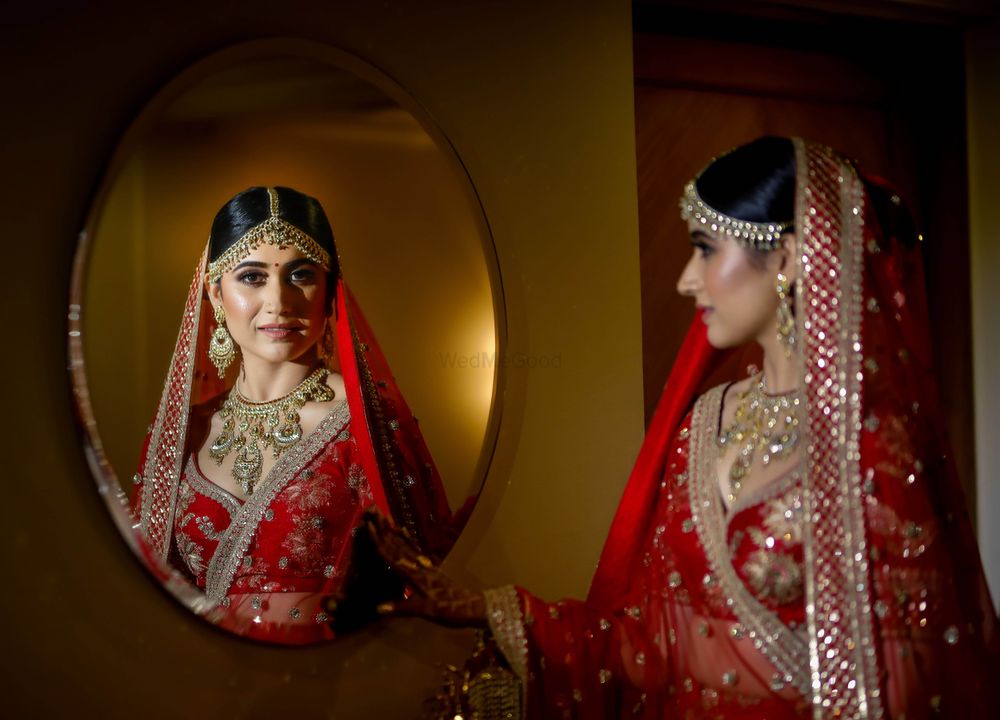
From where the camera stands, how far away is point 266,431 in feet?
5.34

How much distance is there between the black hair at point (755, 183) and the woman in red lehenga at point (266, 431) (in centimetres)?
66

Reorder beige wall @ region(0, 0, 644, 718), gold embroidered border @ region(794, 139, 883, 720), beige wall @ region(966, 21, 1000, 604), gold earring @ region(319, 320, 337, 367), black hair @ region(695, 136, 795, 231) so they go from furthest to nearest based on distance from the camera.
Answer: beige wall @ region(966, 21, 1000, 604) → gold earring @ region(319, 320, 337, 367) → beige wall @ region(0, 0, 644, 718) → black hair @ region(695, 136, 795, 231) → gold embroidered border @ region(794, 139, 883, 720)

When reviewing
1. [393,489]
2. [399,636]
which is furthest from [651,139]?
[399,636]

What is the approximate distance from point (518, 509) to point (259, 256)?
745 mm

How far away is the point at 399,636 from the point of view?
1857 mm

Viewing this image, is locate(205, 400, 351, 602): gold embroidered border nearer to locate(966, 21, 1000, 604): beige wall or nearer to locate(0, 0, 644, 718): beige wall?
locate(0, 0, 644, 718): beige wall

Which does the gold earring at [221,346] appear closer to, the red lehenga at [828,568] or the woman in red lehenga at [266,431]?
the woman in red lehenga at [266,431]

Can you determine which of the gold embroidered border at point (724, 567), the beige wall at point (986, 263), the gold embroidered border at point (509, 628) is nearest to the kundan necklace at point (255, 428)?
the gold embroidered border at point (509, 628)

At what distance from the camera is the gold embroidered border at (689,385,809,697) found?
1.41 metres

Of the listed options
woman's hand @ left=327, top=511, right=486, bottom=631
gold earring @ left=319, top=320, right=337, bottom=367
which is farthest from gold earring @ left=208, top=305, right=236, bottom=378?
woman's hand @ left=327, top=511, right=486, bottom=631

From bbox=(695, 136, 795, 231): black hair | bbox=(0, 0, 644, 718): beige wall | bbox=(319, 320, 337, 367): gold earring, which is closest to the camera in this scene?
bbox=(695, 136, 795, 231): black hair

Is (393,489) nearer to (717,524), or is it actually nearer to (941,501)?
(717,524)

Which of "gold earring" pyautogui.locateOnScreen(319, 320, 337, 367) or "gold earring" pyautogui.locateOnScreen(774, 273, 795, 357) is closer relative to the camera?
"gold earring" pyautogui.locateOnScreen(774, 273, 795, 357)

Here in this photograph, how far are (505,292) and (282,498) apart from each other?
2.08 ft
